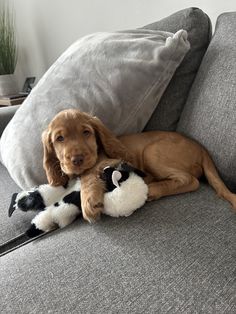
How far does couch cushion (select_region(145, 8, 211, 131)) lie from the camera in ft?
3.41

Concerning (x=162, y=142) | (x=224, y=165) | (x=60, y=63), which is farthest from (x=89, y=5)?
(x=224, y=165)

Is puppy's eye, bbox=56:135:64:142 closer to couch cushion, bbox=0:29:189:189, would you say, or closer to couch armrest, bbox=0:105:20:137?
couch cushion, bbox=0:29:189:189

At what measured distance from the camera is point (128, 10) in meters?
1.63

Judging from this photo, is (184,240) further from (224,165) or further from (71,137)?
(71,137)

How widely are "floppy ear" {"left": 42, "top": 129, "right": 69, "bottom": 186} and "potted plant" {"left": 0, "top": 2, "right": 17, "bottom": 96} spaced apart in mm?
1574

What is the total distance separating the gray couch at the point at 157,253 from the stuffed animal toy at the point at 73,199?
32 mm

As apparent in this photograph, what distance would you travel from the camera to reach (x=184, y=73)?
104 cm

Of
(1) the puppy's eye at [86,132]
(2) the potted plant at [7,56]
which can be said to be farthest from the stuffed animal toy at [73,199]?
(2) the potted plant at [7,56]

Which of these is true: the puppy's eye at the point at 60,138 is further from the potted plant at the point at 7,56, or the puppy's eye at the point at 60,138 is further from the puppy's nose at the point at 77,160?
the potted plant at the point at 7,56

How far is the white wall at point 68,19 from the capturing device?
4.79ft

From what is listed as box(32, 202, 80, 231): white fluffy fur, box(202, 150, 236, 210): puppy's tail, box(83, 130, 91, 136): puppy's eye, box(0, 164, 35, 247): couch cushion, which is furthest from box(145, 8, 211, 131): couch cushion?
box(0, 164, 35, 247): couch cushion

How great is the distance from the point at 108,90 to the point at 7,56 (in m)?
1.58

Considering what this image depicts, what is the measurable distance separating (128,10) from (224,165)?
1130 millimetres

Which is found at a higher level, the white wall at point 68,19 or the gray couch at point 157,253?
the white wall at point 68,19
